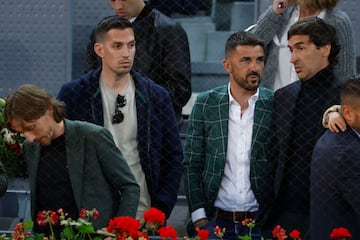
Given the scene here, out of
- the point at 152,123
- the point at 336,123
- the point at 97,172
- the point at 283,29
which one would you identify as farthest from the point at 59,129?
the point at 283,29

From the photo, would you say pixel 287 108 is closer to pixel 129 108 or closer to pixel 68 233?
pixel 129 108

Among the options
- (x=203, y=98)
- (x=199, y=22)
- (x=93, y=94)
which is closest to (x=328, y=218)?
(x=203, y=98)

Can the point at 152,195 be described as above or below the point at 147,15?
below

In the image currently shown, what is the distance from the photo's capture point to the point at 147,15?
6.50m

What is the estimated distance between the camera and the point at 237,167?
19.2 feet

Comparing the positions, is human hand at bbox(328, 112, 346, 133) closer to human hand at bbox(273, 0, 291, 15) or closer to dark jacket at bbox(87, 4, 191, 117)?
human hand at bbox(273, 0, 291, 15)

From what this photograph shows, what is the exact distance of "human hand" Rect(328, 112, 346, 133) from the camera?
17.3 ft

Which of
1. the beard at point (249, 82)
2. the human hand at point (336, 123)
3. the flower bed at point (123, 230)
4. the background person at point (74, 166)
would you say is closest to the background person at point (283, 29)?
the beard at point (249, 82)

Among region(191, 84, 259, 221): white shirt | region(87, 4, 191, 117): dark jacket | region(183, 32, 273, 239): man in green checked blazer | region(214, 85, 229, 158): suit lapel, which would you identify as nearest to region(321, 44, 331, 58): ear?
region(183, 32, 273, 239): man in green checked blazer

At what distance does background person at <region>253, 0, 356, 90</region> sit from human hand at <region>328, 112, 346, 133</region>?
0.98 meters

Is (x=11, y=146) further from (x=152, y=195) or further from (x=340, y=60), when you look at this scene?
(x=340, y=60)

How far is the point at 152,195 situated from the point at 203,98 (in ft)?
1.89

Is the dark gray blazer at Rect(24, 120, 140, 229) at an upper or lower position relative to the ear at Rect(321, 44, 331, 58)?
lower

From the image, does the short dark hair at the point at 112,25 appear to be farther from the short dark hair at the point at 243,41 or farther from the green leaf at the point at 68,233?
the green leaf at the point at 68,233
